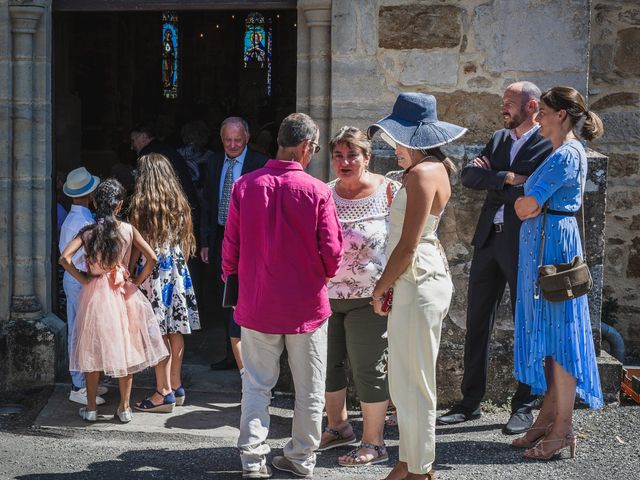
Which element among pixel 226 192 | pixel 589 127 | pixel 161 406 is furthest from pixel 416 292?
pixel 226 192

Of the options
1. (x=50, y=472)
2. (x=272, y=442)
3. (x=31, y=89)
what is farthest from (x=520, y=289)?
(x=31, y=89)

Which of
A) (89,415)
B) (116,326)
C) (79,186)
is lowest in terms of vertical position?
(89,415)

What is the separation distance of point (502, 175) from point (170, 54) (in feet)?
44.5

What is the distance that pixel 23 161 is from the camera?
7.02m

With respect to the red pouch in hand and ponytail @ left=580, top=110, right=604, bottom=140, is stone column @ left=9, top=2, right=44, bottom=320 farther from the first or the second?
ponytail @ left=580, top=110, right=604, bottom=140

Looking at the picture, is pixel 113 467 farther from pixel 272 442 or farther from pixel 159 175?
pixel 159 175

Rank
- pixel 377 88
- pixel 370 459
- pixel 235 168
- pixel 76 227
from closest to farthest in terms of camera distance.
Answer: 1. pixel 370 459
2. pixel 76 227
3. pixel 377 88
4. pixel 235 168

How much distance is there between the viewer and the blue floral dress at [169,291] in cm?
647

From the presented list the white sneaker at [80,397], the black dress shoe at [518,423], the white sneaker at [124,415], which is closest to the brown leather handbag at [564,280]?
the black dress shoe at [518,423]

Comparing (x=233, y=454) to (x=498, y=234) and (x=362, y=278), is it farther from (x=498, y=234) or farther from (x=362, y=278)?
(x=498, y=234)

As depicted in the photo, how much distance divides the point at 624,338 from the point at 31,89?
16.6 ft

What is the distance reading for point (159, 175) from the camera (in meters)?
6.39

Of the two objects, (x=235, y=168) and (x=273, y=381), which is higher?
(x=235, y=168)

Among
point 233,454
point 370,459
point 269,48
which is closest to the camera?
point 370,459
